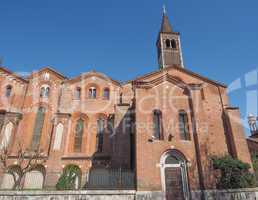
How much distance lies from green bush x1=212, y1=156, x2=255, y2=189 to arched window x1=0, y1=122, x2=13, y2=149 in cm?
2022

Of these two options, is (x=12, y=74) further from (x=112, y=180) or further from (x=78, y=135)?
(x=112, y=180)

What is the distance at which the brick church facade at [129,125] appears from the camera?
17.2 meters

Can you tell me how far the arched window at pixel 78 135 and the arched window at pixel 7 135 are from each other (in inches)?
270

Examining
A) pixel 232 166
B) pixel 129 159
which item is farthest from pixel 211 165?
pixel 129 159

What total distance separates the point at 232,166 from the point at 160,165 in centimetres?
566

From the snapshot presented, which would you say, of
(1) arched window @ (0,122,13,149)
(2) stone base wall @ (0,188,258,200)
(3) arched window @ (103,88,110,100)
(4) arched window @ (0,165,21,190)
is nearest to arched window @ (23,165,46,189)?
(4) arched window @ (0,165,21,190)

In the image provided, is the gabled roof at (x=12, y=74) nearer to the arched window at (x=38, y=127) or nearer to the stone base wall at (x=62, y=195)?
the arched window at (x=38, y=127)

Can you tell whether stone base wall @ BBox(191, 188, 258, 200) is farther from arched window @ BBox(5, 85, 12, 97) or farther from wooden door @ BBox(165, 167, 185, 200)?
arched window @ BBox(5, 85, 12, 97)

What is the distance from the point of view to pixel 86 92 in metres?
28.4

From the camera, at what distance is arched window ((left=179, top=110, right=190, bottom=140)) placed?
18695 mm

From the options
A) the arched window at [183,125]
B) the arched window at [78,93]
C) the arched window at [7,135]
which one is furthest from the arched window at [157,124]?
the arched window at [7,135]

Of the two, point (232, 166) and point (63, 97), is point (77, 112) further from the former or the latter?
point (232, 166)

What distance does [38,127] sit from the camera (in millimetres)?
25484

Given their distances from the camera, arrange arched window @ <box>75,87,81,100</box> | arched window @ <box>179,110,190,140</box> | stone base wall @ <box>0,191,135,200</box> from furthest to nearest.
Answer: arched window @ <box>75,87,81,100</box> < arched window @ <box>179,110,190,140</box> < stone base wall @ <box>0,191,135,200</box>
